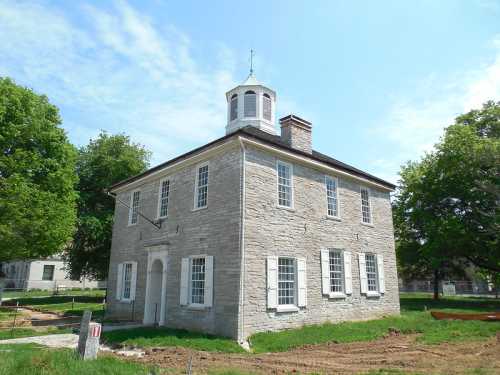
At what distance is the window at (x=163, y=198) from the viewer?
53.0 feet

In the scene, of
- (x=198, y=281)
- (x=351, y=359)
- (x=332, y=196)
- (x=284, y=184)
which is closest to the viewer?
(x=351, y=359)

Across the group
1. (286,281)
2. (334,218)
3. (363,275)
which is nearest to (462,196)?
(363,275)

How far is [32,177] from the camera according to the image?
20.8 metres

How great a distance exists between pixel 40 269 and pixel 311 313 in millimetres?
40326

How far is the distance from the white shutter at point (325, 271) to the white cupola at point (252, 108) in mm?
7391

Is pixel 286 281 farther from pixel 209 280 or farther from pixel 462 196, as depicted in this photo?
pixel 462 196

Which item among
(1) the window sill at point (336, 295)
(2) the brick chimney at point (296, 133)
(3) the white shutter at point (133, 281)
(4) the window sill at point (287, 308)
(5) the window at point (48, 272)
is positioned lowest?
(4) the window sill at point (287, 308)

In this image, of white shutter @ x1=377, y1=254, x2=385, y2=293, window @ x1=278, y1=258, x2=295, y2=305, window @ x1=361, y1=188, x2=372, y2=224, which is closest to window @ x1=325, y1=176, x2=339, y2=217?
window @ x1=361, y1=188, x2=372, y2=224

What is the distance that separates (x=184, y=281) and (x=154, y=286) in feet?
9.96

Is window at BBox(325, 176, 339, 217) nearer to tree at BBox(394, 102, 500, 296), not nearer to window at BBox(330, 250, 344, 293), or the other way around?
window at BBox(330, 250, 344, 293)

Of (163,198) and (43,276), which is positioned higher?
(163,198)

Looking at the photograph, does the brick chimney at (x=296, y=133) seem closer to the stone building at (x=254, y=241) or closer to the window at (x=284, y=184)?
the stone building at (x=254, y=241)

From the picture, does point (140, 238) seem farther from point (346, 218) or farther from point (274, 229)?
point (346, 218)

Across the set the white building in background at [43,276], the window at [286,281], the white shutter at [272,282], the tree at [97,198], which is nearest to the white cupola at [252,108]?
the window at [286,281]
